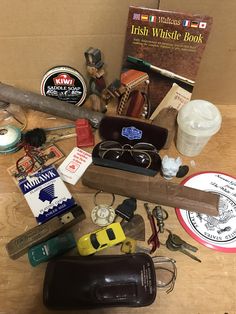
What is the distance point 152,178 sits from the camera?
0.61 m

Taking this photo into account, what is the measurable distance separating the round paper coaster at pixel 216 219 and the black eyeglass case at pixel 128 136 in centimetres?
10

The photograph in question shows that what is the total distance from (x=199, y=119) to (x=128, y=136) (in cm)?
15

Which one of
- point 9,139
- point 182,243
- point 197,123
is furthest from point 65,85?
point 182,243

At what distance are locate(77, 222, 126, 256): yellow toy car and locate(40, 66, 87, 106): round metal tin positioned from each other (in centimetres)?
34

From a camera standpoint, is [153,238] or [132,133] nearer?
[153,238]

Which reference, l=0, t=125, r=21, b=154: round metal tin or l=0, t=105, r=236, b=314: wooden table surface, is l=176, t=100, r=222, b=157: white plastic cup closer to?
l=0, t=105, r=236, b=314: wooden table surface

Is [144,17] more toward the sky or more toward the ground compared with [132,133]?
more toward the sky

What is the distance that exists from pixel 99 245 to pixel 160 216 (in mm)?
131

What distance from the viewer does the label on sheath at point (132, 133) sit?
660 mm

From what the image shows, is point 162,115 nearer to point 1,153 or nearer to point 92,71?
point 92,71

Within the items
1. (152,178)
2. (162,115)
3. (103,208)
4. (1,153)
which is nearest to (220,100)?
(162,115)

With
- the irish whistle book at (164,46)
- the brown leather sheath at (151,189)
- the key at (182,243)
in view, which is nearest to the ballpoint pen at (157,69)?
the irish whistle book at (164,46)

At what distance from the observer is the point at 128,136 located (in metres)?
0.66

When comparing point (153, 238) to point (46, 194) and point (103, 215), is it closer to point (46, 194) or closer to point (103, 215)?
point (103, 215)
